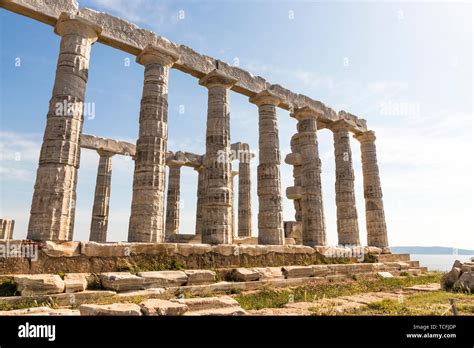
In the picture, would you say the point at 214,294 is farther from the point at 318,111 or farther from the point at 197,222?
the point at 197,222

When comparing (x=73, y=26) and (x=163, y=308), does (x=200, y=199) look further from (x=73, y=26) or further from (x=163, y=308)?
(x=163, y=308)

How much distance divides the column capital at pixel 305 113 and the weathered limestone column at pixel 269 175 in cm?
194

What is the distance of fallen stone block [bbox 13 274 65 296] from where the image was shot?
25.3 feet

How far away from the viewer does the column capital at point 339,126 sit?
21.9 m

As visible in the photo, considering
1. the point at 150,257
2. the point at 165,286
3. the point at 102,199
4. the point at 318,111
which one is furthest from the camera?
the point at 102,199

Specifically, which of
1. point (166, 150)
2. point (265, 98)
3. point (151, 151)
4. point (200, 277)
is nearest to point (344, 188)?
point (265, 98)

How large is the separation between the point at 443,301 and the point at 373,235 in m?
13.2

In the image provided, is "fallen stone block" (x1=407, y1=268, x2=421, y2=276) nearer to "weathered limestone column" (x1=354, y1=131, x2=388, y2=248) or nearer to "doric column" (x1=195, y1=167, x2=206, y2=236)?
"weathered limestone column" (x1=354, y1=131, x2=388, y2=248)

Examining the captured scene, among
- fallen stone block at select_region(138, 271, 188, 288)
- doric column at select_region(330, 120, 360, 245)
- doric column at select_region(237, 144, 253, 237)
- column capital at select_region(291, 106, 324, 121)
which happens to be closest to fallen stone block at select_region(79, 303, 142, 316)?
fallen stone block at select_region(138, 271, 188, 288)

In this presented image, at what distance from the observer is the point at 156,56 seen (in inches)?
563

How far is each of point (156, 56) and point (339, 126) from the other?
13.1 metres

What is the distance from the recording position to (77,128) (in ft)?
38.7
